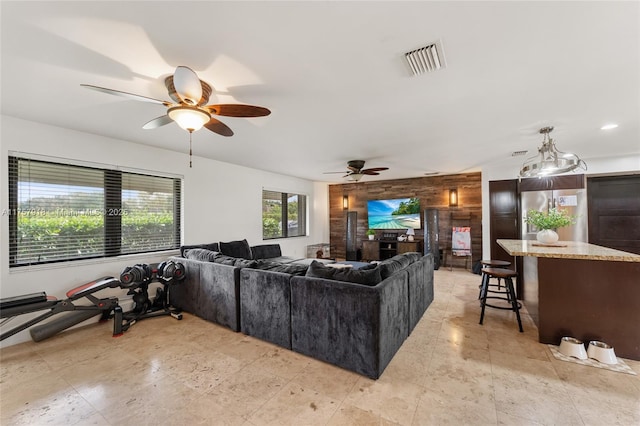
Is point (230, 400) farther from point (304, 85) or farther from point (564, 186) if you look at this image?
point (564, 186)

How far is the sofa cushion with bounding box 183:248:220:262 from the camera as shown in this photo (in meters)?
3.43

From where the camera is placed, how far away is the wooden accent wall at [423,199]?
6305 millimetres

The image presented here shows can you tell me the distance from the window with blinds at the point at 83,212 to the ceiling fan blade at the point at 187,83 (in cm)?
263

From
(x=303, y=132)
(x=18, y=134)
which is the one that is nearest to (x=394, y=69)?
(x=303, y=132)

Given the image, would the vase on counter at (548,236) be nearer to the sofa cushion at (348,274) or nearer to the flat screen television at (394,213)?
the sofa cushion at (348,274)

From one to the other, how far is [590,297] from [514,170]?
3.81 metres

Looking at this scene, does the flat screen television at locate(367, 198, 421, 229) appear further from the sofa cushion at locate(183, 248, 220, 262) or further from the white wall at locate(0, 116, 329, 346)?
the sofa cushion at locate(183, 248, 220, 262)

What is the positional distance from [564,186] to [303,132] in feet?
17.5

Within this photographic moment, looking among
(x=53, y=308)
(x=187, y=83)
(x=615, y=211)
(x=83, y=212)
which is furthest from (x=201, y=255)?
(x=615, y=211)

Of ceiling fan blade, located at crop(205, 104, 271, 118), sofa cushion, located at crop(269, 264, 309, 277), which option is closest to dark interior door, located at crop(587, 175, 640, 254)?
sofa cushion, located at crop(269, 264, 309, 277)

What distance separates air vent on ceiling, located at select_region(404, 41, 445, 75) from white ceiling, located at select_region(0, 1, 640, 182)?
52 millimetres

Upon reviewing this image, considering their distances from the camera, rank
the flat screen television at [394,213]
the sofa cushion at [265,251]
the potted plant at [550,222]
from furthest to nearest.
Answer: the flat screen television at [394,213]
the sofa cushion at [265,251]
the potted plant at [550,222]

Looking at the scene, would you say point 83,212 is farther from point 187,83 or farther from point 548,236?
point 548,236

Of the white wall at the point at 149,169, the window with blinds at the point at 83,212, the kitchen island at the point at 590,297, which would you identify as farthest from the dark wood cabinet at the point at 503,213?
the window with blinds at the point at 83,212
